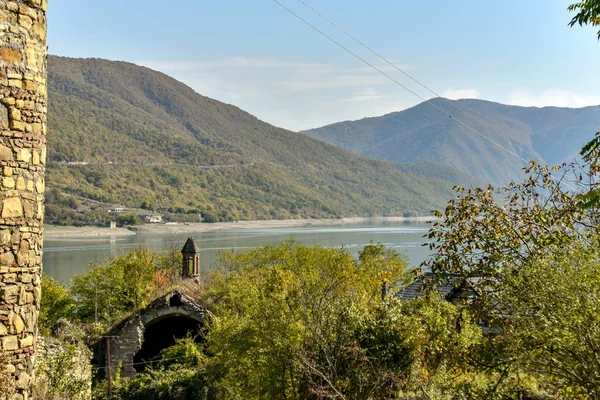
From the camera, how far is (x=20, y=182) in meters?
5.52

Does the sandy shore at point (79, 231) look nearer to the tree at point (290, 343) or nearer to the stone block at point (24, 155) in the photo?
the tree at point (290, 343)

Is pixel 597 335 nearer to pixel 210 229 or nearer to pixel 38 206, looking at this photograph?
pixel 38 206

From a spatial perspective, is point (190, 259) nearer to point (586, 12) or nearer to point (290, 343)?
point (290, 343)

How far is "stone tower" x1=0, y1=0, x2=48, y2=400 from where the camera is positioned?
212 inches

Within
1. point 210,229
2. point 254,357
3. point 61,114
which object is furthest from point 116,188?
point 254,357

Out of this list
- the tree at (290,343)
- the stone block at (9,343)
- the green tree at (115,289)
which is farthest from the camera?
the green tree at (115,289)

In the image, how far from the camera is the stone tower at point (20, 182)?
5395mm

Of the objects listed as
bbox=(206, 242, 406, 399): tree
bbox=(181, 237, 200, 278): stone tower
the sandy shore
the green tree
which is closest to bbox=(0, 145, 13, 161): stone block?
bbox=(206, 242, 406, 399): tree

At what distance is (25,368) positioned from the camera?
18.1ft

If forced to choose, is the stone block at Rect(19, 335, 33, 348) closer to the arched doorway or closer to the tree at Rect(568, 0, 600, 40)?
the tree at Rect(568, 0, 600, 40)

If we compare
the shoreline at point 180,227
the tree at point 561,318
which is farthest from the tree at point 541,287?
the shoreline at point 180,227

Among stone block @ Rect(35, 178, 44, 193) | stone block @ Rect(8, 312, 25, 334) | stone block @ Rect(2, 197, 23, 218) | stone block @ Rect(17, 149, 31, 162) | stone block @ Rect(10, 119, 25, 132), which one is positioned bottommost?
stone block @ Rect(8, 312, 25, 334)

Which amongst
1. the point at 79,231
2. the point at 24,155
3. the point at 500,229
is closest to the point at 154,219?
the point at 79,231

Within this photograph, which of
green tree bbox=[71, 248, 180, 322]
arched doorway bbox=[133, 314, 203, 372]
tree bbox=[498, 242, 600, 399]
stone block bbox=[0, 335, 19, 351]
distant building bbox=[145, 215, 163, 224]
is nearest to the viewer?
stone block bbox=[0, 335, 19, 351]
